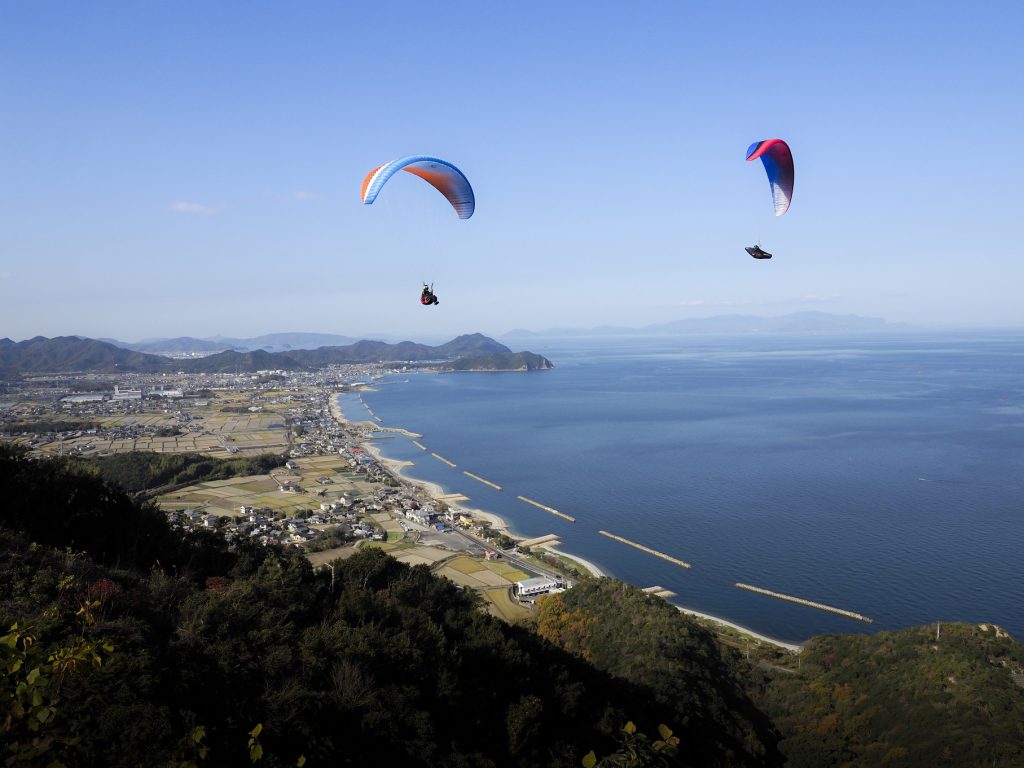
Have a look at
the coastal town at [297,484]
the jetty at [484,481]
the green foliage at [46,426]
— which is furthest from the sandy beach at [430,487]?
the green foliage at [46,426]

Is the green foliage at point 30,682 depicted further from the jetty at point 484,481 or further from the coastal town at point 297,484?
the jetty at point 484,481

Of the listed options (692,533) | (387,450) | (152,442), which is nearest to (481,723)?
(692,533)

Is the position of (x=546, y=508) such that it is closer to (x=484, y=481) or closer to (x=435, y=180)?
(x=484, y=481)

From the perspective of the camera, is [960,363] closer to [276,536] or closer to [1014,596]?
[1014,596]

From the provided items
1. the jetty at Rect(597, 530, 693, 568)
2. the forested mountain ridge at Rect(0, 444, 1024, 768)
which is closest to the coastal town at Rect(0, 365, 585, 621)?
the jetty at Rect(597, 530, 693, 568)

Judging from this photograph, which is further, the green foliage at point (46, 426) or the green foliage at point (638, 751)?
the green foliage at point (46, 426)

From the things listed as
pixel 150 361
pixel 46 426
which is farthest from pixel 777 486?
pixel 150 361
